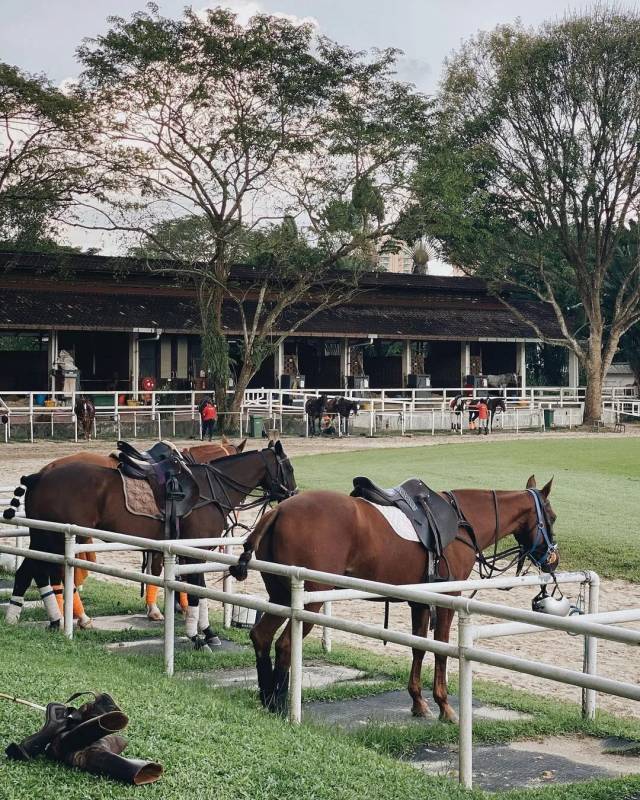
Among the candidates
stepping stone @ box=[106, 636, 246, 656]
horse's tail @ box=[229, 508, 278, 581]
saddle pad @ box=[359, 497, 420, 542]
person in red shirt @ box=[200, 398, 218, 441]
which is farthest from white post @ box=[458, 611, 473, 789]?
person in red shirt @ box=[200, 398, 218, 441]

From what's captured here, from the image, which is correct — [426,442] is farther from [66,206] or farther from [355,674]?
[355,674]

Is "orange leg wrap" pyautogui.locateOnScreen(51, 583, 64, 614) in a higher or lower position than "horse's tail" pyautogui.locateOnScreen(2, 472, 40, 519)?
lower

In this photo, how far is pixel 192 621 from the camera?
29.0 ft

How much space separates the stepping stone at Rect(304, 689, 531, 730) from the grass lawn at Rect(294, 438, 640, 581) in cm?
663

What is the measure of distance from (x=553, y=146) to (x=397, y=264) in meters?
148

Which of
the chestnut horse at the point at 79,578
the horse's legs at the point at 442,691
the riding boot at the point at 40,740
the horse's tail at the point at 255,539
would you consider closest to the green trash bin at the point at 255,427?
the chestnut horse at the point at 79,578

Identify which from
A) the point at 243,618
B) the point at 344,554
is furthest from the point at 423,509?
the point at 243,618

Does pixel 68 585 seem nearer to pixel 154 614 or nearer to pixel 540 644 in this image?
pixel 154 614

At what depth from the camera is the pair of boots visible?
15.9ft

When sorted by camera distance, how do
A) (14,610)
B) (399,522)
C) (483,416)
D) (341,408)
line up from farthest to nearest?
(483,416), (341,408), (14,610), (399,522)

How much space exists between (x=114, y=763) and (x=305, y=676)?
315 centimetres

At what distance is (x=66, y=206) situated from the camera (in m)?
34.9

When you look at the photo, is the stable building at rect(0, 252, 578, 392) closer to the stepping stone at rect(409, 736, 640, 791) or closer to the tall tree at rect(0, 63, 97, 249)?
the tall tree at rect(0, 63, 97, 249)

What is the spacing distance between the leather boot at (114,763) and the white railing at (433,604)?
1.45m
